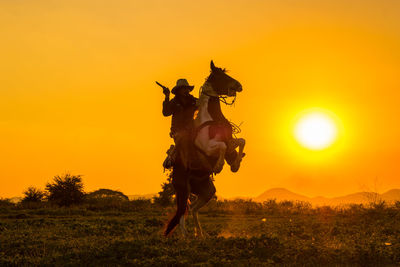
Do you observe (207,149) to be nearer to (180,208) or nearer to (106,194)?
(180,208)

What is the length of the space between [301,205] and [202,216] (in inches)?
259

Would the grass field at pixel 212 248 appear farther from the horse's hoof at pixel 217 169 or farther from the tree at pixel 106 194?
the tree at pixel 106 194

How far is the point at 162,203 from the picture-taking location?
29.7 meters

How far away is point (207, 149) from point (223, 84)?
5.19ft

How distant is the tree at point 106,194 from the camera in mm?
29775

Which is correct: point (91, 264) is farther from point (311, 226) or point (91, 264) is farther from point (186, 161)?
point (311, 226)

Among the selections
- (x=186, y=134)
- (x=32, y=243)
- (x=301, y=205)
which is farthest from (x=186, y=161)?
(x=301, y=205)

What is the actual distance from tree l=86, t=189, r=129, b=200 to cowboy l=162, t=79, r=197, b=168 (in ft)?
57.6

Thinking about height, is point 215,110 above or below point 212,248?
above

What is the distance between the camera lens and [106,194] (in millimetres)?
30703

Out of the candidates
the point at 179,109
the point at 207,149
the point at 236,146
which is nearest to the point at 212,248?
the point at 207,149

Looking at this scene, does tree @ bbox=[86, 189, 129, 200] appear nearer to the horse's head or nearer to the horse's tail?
the horse's tail

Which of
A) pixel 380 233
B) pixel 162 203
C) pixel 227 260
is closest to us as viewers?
pixel 227 260

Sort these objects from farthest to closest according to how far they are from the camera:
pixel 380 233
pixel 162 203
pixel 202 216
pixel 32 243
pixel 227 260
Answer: pixel 162 203 → pixel 202 216 → pixel 380 233 → pixel 32 243 → pixel 227 260
